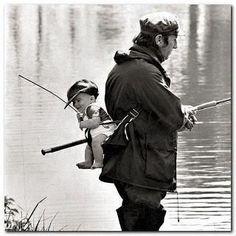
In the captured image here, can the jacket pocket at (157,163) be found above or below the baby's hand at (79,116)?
below

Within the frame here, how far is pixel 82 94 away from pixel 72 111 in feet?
0.24

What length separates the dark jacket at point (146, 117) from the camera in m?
2.71

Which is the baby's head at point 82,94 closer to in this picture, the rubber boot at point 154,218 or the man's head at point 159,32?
the man's head at point 159,32

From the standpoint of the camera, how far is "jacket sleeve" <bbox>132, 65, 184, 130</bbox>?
2697 mm

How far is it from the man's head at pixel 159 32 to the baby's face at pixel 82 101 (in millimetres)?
301

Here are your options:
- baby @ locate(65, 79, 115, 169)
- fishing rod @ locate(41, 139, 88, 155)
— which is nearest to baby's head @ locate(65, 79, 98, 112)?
baby @ locate(65, 79, 115, 169)

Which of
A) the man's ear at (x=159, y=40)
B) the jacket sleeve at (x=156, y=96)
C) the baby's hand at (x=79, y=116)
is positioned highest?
the man's ear at (x=159, y=40)

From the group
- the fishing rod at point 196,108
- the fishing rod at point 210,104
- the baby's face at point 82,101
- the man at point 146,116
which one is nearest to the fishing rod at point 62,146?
the fishing rod at point 196,108

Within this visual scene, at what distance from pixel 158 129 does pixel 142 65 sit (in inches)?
8.8

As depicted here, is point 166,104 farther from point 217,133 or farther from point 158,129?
point 217,133

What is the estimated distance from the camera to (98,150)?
115 inches

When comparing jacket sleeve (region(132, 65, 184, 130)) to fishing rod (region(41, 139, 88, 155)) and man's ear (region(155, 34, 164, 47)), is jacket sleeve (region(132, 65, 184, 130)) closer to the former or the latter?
man's ear (region(155, 34, 164, 47))

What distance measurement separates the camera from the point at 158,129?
9.05ft

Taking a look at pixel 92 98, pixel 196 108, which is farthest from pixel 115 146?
pixel 196 108
